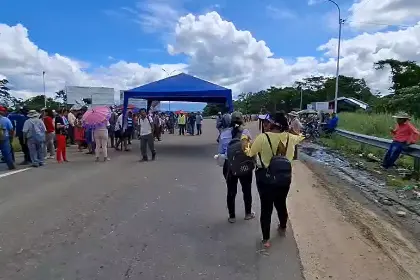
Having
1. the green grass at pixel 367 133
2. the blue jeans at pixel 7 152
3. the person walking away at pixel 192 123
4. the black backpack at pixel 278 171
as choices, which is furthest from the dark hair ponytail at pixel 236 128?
the person walking away at pixel 192 123

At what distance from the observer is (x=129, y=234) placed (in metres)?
5.48

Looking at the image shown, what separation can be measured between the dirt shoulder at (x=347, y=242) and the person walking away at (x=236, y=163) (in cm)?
92

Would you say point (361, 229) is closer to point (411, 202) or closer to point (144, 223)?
point (411, 202)

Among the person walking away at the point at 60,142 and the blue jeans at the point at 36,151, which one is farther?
the person walking away at the point at 60,142

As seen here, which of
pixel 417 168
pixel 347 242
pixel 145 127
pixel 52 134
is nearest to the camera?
pixel 347 242

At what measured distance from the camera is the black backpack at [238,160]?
19.3 feet

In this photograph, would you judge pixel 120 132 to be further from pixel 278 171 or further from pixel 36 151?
pixel 278 171

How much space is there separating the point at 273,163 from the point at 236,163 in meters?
0.94

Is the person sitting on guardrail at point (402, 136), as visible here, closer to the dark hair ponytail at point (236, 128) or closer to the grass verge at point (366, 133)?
the grass verge at point (366, 133)

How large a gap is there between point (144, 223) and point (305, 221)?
250 centimetres

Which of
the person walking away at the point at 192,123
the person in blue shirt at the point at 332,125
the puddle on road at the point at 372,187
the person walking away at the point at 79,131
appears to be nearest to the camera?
the puddle on road at the point at 372,187

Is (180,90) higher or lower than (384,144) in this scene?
higher

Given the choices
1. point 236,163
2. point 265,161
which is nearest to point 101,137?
point 236,163

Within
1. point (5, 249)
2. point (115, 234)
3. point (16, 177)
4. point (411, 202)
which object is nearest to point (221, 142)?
point (115, 234)
